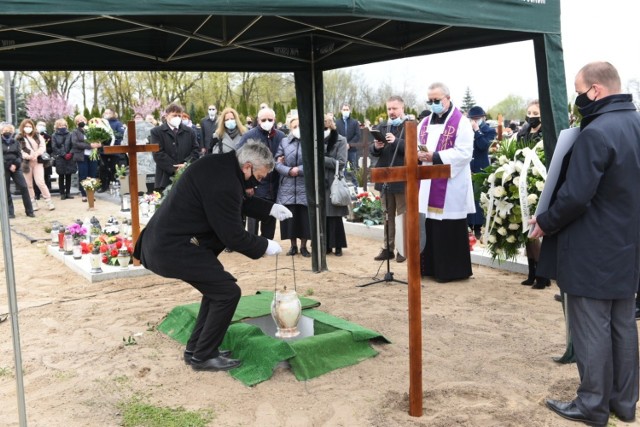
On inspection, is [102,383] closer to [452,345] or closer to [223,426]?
[223,426]

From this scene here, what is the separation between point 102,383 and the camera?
4.77 m

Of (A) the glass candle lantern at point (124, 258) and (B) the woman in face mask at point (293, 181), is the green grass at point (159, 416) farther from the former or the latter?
(B) the woman in face mask at point (293, 181)

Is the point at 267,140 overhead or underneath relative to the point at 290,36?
underneath

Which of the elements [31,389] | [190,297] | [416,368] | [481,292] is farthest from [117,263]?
[416,368]

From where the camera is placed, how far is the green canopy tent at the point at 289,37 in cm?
372

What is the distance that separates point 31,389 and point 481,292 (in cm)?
464

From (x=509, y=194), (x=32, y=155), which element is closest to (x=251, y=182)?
(x=509, y=194)

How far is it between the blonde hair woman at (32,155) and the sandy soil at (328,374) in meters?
7.25

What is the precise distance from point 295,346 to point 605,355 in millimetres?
2169

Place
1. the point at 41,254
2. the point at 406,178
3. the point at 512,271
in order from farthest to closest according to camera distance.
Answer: the point at 41,254 → the point at 512,271 → the point at 406,178

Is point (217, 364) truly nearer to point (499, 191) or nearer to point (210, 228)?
point (210, 228)

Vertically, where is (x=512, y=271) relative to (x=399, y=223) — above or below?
below

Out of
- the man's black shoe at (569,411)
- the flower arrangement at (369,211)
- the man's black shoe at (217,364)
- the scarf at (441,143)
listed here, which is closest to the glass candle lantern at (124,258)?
the man's black shoe at (217,364)

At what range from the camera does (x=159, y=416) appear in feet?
13.7
